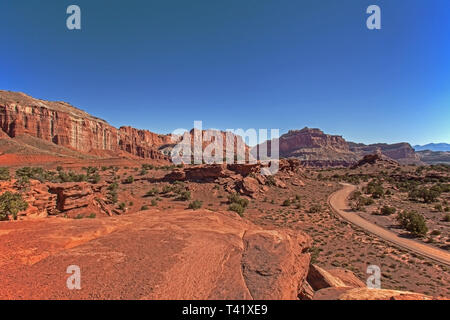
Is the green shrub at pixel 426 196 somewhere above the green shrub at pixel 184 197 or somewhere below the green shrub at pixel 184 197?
below

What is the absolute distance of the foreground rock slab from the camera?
3.47m

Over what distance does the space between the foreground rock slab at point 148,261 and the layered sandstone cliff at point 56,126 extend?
8012 centimetres

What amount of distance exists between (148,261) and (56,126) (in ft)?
288

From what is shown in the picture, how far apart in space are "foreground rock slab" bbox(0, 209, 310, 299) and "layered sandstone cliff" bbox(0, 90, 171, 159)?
263ft

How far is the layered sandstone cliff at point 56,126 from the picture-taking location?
6038 centimetres

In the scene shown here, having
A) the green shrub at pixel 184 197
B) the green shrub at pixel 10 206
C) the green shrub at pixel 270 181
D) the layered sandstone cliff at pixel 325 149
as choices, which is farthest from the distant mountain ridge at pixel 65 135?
the green shrub at pixel 270 181

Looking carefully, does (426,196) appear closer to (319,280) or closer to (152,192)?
(319,280)

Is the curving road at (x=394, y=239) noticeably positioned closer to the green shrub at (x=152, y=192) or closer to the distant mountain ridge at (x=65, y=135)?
the green shrub at (x=152, y=192)

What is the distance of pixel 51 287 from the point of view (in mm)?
3467

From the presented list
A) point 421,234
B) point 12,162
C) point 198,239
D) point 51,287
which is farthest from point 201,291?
point 12,162

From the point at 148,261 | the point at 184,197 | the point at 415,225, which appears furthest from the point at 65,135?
the point at 415,225

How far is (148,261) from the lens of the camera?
428 cm

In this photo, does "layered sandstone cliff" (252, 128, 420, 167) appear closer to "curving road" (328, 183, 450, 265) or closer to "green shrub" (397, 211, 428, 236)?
"curving road" (328, 183, 450, 265)
